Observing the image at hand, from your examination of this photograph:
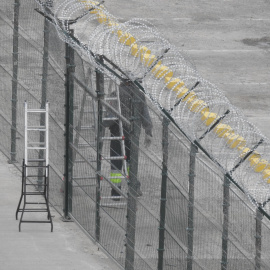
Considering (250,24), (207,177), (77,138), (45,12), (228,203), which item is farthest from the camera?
(250,24)

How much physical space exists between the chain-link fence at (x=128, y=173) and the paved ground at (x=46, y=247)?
7.0 inches

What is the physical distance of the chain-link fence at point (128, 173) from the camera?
11.7m

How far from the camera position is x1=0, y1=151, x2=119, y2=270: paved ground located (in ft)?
41.4

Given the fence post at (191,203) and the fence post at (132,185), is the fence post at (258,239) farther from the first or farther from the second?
the fence post at (132,185)

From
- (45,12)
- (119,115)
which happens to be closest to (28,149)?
(45,12)

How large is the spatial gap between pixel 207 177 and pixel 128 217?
1.03 meters

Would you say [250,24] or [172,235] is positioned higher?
[250,24]

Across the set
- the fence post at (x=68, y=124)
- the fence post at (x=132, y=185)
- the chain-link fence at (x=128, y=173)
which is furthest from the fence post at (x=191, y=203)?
the fence post at (x=68, y=124)

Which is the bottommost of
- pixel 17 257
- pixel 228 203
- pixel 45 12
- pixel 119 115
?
pixel 17 257

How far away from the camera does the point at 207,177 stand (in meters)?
12.2

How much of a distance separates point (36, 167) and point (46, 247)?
4.46 feet

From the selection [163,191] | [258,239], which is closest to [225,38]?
[163,191]

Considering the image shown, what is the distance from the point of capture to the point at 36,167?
14.0 m

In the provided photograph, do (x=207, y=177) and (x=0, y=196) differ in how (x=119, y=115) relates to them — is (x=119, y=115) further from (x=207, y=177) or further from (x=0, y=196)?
(x=0, y=196)
